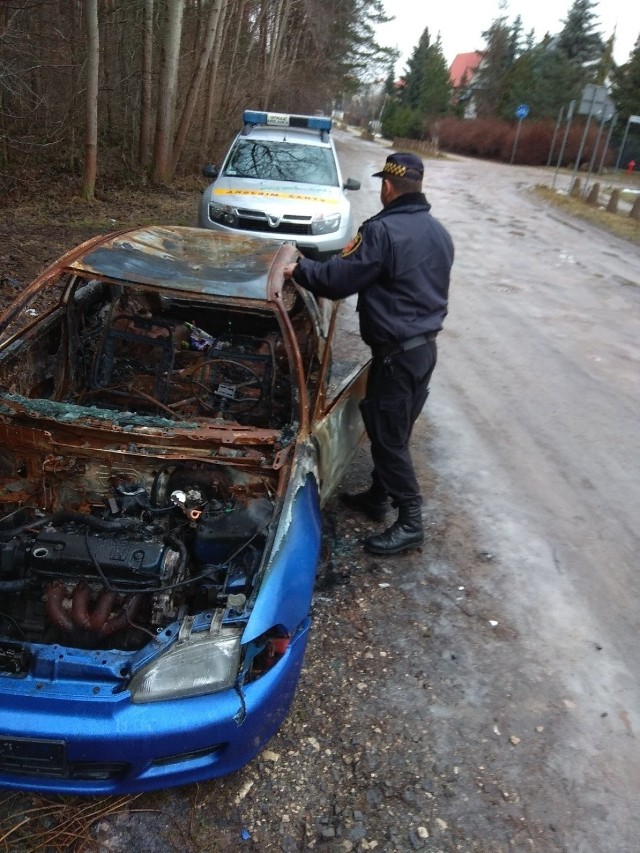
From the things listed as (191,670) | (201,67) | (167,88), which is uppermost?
(201,67)

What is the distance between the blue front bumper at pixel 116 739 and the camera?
2.06 metres

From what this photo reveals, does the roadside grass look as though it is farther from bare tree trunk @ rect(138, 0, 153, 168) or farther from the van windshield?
bare tree trunk @ rect(138, 0, 153, 168)

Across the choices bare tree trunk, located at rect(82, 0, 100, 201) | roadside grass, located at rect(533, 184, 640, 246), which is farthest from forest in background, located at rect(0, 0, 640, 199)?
roadside grass, located at rect(533, 184, 640, 246)

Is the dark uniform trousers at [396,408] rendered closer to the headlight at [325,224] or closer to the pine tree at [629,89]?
the headlight at [325,224]

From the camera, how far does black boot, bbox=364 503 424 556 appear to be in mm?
3787

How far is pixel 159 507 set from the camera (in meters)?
2.90

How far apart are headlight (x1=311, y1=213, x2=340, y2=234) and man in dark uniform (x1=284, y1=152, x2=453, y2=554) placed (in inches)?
190

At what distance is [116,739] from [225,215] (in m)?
7.24

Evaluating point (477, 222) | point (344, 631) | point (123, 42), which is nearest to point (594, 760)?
point (344, 631)

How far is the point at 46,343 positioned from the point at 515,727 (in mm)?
3177

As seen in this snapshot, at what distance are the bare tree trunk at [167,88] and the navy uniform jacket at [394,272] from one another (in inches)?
438

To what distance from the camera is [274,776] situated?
99.4 inches

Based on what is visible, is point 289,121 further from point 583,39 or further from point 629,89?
point 583,39

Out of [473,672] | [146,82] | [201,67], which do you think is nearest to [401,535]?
[473,672]
